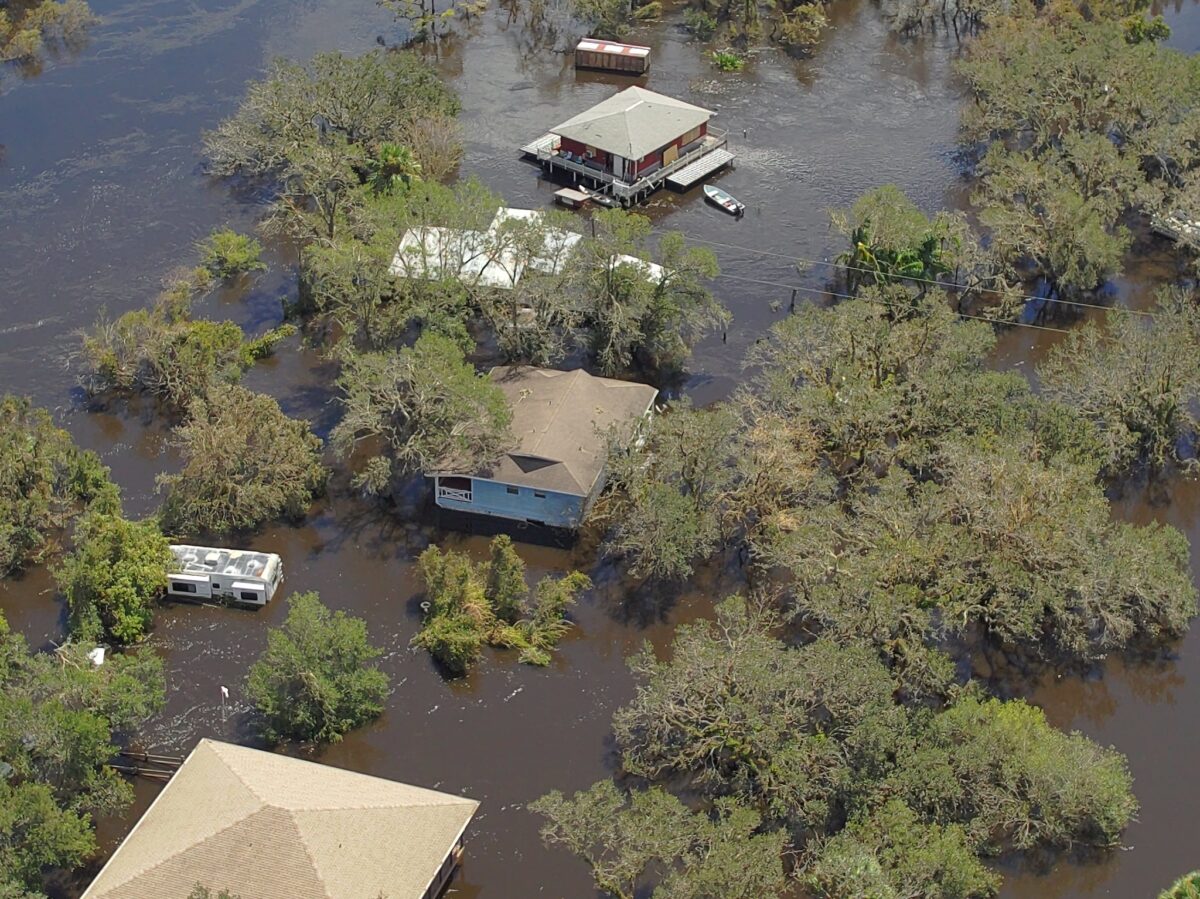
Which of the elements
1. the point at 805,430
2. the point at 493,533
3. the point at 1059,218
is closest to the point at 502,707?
the point at 493,533

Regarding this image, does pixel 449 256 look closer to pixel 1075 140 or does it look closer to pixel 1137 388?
pixel 1137 388

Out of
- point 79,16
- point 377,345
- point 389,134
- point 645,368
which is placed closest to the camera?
point 377,345

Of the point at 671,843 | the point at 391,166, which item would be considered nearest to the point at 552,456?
the point at 671,843

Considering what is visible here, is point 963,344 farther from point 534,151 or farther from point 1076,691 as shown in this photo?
point 534,151

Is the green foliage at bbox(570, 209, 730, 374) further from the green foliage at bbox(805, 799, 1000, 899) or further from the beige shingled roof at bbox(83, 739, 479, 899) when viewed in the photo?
the green foliage at bbox(805, 799, 1000, 899)

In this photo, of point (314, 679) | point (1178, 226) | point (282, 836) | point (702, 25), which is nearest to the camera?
point (282, 836)
